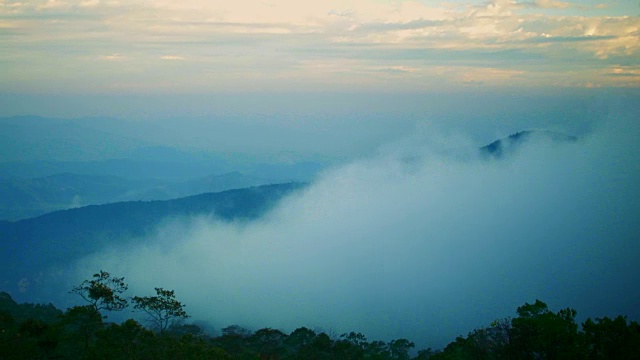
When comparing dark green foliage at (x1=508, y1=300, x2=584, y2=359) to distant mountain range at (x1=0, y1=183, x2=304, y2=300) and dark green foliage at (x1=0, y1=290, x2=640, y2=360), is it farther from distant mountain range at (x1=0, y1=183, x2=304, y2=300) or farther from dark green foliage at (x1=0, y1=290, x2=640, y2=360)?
distant mountain range at (x1=0, y1=183, x2=304, y2=300)

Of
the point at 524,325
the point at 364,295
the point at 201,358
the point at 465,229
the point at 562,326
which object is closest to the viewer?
the point at 562,326

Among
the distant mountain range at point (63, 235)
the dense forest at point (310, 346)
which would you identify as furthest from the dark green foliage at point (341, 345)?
the distant mountain range at point (63, 235)

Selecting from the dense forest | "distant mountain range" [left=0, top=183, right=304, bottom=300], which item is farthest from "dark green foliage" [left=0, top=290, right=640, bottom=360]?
"distant mountain range" [left=0, top=183, right=304, bottom=300]

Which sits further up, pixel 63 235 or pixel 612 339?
pixel 63 235

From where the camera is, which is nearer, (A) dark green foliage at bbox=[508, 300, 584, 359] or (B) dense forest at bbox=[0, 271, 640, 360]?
(B) dense forest at bbox=[0, 271, 640, 360]

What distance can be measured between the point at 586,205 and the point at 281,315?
12505cm

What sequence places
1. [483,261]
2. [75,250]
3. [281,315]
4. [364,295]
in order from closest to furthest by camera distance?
1. [281,315]
2. [364,295]
3. [483,261]
4. [75,250]

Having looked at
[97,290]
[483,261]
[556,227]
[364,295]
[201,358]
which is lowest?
[201,358]

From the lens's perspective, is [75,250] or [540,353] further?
[75,250]

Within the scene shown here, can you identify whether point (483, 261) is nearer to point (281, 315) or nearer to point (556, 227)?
point (556, 227)

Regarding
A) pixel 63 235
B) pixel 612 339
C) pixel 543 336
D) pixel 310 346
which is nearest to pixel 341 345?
pixel 310 346

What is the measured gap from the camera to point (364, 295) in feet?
484

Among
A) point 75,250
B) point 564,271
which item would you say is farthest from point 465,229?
point 75,250

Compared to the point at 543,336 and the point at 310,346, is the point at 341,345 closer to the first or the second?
the point at 310,346
